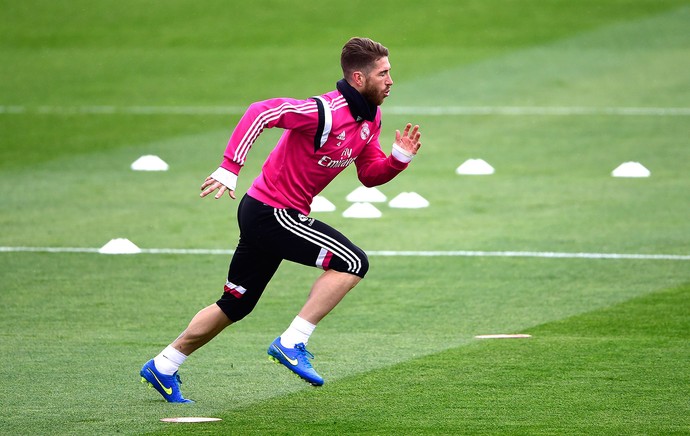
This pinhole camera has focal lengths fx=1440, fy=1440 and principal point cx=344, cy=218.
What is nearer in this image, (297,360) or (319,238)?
(297,360)

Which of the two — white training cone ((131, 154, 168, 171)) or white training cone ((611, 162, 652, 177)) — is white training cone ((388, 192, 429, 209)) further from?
white training cone ((131, 154, 168, 171))

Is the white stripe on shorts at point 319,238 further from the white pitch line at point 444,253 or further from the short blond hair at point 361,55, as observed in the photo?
the white pitch line at point 444,253

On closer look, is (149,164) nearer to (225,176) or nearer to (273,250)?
(273,250)

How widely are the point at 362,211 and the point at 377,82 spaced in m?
7.23

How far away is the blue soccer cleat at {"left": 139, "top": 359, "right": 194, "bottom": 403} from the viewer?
26.3ft

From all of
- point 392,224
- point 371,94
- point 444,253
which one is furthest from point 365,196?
point 371,94

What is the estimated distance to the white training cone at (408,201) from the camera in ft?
52.1

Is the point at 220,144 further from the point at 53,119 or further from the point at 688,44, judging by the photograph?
the point at 688,44

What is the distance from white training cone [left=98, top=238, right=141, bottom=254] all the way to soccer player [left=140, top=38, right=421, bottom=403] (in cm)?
524

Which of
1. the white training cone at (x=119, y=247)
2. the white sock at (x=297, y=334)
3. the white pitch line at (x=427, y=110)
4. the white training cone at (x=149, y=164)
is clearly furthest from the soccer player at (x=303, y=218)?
the white pitch line at (x=427, y=110)

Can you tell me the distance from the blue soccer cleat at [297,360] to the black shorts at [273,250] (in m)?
0.44

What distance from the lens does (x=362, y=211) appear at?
15273 millimetres

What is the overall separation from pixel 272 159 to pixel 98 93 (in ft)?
60.3

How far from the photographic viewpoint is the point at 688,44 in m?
28.8
